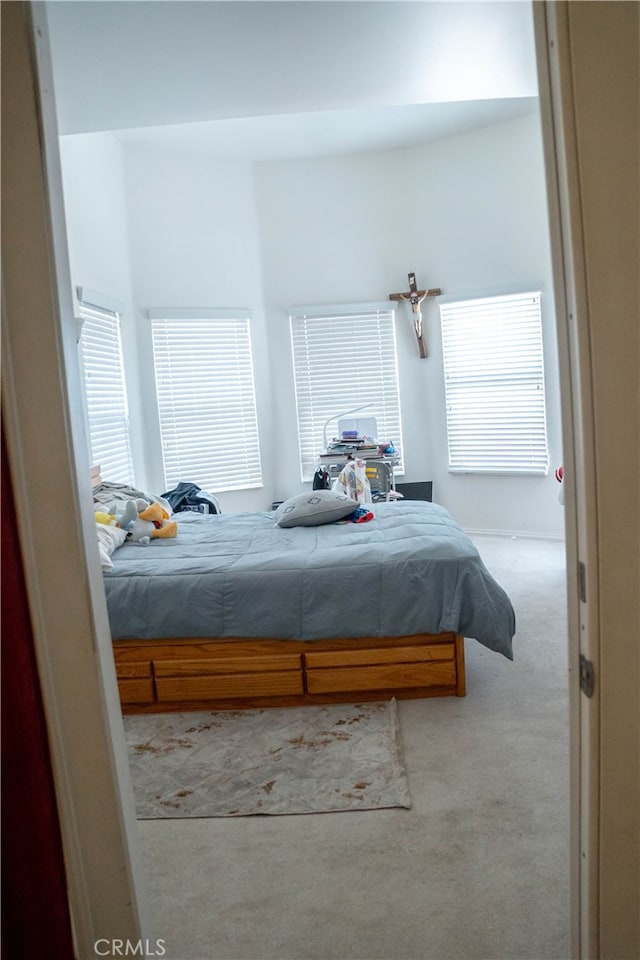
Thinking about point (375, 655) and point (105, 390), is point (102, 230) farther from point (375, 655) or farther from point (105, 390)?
point (375, 655)

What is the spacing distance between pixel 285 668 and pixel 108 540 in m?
1.09

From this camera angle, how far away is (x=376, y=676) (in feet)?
10.4

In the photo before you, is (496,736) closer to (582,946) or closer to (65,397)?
(582,946)

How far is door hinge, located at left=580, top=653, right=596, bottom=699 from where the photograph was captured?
124cm

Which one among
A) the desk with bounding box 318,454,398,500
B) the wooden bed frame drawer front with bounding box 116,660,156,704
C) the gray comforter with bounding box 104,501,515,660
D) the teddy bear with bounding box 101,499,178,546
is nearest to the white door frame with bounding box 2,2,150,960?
the gray comforter with bounding box 104,501,515,660

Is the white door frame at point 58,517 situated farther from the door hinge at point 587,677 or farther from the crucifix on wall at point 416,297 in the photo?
the crucifix on wall at point 416,297

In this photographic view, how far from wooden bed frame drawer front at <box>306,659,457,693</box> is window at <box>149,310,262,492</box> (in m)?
3.21

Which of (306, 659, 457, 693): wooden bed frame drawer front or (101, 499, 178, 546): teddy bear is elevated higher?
(101, 499, 178, 546): teddy bear

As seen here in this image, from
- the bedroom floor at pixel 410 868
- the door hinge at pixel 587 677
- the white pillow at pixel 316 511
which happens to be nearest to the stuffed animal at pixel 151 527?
the white pillow at pixel 316 511

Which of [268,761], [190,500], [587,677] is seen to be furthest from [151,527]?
[587,677]

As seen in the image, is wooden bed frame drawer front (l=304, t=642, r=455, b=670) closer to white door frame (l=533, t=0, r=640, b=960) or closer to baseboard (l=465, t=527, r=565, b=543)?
white door frame (l=533, t=0, r=640, b=960)

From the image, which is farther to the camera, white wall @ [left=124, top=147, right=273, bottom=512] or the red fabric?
white wall @ [left=124, top=147, right=273, bottom=512]

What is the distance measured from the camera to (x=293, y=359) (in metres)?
6.45

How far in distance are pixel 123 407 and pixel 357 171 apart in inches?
112
